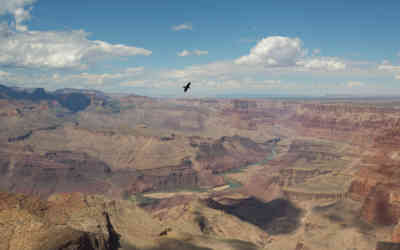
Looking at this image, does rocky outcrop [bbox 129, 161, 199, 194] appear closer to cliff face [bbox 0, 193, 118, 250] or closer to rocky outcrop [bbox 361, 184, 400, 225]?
rocky outcrop [bbox 361, 184, 400, 225]

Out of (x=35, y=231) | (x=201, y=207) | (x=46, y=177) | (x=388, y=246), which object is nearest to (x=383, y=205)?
(x=388, y=246)

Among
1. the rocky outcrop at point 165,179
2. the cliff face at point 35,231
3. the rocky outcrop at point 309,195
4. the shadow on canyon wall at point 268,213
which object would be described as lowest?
the rocky outcrop at point 165,179

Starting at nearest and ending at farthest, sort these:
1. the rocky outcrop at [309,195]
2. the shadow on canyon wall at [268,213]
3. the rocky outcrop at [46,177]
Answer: the shadow on canyon wall at [268,213] → the rocky outcrop at [309,195] → the rocky outcrop at [46,177]

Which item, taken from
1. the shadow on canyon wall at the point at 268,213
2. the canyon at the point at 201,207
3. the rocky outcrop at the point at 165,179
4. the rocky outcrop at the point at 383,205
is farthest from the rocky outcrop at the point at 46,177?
the rocky outcrop at the point at 383,205

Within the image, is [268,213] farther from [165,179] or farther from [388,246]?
[165,179]

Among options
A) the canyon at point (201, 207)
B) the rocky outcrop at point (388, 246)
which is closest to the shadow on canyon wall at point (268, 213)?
the canyon at point (201, 207)

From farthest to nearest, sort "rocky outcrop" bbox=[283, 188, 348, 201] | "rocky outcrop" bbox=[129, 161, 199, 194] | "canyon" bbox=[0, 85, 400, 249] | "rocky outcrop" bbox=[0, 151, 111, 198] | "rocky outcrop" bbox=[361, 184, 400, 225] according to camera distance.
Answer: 1. "rocky outcrop" bbox=[129, 161, 199, 194]
2. "rocky outcrop" bbox=[0, 151, 111, 198]
3. "rocky outcrop" bbox=[283, 188, 348, 201]
4. "rocky outcrop" bbox=[361, 184, 400, 225]
5. "canyon" bbox=[0, 85, 400, 249]

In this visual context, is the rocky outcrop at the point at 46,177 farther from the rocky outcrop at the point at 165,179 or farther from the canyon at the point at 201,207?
the rocky outcrop at the point at 165,179

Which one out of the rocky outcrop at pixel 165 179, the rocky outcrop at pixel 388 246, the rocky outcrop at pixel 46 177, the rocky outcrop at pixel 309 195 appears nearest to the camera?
the rocky outcrop at pixel 388 246

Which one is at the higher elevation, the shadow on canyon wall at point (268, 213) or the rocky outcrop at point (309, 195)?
the rocky outcrop at point (309, 195)

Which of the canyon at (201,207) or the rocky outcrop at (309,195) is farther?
the rocky outcrop at (309,195)

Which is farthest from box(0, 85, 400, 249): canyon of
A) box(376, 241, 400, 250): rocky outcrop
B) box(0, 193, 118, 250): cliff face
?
box(376, 241, 400, 250): rocky outcrop

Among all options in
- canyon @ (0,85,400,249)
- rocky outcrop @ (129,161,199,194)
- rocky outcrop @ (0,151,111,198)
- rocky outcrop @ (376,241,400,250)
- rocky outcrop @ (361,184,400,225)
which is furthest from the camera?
rocky outcrop @ (129,161,199,194)
